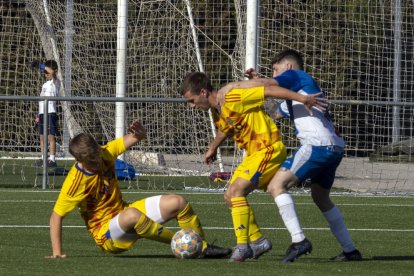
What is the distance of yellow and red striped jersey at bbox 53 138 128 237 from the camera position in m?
8.63

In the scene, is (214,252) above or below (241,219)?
below

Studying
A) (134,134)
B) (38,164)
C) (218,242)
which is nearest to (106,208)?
(134,134)

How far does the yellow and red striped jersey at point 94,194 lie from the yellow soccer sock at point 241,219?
95 cm

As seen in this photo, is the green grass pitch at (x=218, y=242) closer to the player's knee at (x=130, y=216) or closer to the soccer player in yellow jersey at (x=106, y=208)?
the soccer player in yellow jersey at (x=106, y=208)

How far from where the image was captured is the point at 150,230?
8.61 meters

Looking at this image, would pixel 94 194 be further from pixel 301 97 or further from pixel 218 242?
pixel 301 97

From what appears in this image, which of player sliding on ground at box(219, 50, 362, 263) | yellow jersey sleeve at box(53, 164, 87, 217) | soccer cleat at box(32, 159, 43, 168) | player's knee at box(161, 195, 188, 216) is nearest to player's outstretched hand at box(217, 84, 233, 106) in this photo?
player sliding on ground at box(219, 50, 362, 263)

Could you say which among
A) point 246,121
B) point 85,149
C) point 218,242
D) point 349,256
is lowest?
point 218,242

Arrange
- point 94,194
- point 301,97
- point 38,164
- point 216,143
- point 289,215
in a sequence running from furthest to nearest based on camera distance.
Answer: point 38,164 → point 216,143 → point 94,194 → point 289,215 → point 301,97

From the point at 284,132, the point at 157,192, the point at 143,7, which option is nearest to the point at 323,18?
the point at 284,132

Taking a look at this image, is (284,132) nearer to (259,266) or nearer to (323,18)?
(323,18)

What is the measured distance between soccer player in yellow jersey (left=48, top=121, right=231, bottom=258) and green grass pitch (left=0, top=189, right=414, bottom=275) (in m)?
0.18

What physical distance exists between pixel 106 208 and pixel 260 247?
1214 mm

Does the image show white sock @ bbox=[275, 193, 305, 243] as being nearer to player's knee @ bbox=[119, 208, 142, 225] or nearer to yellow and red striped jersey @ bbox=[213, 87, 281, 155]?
yellow and red striped jersey @ bbox=[213, 87, 281, 155]
